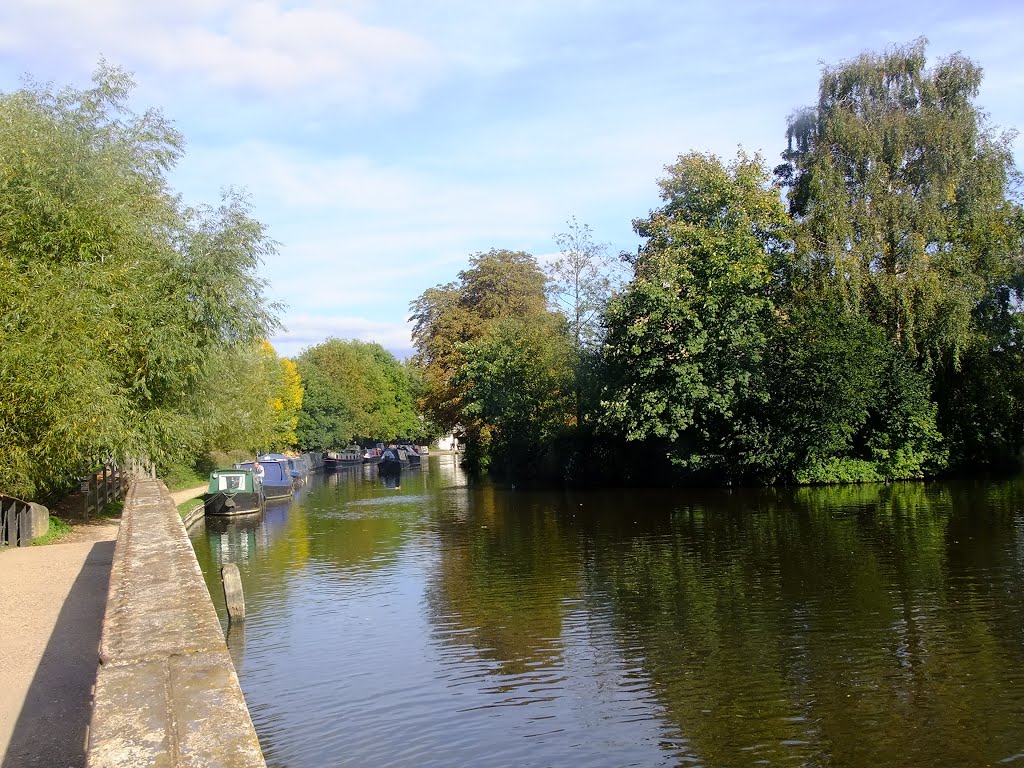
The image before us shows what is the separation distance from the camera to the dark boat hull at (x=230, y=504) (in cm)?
3152

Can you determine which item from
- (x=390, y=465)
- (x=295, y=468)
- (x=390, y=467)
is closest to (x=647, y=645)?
(x=295, y=468)

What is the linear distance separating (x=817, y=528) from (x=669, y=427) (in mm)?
11071

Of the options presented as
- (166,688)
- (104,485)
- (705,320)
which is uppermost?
(705,320)

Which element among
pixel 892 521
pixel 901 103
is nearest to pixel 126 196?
pixel 892 521

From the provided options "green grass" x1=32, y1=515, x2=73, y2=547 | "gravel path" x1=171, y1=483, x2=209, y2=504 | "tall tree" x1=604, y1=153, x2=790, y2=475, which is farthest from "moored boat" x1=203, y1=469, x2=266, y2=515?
"tall tree" x1=604, y1=153, x2=790, y2=475

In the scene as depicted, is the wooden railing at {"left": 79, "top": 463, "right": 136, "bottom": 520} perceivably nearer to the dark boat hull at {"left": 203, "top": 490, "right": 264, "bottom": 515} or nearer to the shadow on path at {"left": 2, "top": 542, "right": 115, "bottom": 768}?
the dark boat hull at {"left": 203, "top": 490, "right": 264, "bottom": 515}

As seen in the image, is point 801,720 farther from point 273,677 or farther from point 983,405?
point 983,405

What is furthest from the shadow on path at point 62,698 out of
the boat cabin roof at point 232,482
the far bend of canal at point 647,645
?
the boat cabin roof at point 232,482

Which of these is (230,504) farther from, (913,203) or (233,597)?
(913,203)

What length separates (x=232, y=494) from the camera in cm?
3159

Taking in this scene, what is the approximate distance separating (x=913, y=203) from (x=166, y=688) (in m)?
31.0

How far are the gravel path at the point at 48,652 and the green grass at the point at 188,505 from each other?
1216cm

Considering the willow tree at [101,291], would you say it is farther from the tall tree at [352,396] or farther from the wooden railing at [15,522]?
the tall tree at [352,396]

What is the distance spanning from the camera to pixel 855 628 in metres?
12.2
